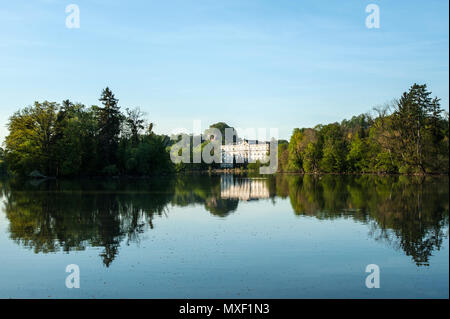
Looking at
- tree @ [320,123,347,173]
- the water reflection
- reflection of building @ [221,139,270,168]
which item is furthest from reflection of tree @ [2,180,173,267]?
reflection of building @ [221,139,270,168]

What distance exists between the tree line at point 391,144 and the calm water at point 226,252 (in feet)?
137

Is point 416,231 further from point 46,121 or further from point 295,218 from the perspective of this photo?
point 46,121

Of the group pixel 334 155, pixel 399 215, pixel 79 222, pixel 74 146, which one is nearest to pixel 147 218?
pixel 79 222

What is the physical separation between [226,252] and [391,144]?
58.5m

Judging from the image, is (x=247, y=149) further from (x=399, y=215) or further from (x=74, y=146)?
(x=399, y=215)

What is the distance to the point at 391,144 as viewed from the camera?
6425cm

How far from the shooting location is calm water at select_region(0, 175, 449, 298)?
880cm

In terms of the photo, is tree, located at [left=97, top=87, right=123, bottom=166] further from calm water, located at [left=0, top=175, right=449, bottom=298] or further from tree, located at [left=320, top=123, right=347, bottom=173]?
calm water, located at [left=0, top=175, right=449, bottom=298]

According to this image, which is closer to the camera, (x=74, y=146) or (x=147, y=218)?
(x=147, y=218)

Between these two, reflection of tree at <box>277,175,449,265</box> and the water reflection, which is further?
the water reflection

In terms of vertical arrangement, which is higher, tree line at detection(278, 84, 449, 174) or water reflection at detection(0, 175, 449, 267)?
tree line at detection(278, 84, 449, 174)

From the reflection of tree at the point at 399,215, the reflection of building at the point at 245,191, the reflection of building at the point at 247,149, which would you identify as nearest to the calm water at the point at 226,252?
the reflection of tree at the point at 399,215

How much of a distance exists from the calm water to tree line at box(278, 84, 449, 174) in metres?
41.8
